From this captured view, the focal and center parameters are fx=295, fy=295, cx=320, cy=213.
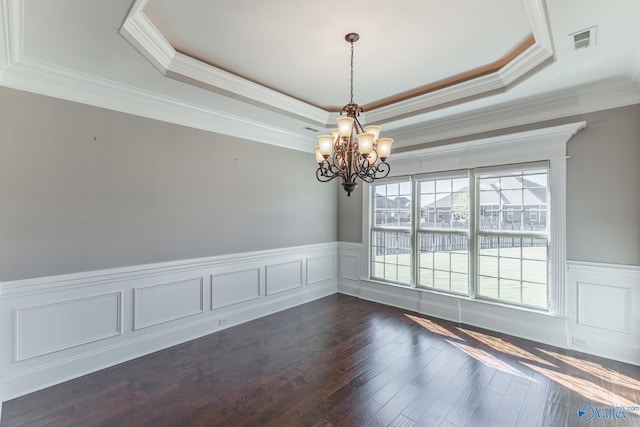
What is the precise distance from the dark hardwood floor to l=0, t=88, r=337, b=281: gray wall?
1.16 m

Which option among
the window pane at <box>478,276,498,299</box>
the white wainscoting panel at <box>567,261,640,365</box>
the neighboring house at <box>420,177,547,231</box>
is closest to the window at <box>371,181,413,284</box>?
the neighboring house at <box>420,177,547,231</box>

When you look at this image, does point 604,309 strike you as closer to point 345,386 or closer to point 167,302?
point 345,386

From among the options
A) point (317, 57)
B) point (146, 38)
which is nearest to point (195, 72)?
point (146, 38)

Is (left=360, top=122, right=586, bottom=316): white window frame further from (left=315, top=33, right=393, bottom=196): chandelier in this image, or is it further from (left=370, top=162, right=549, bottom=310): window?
(left=315, top=33, right=393, bottom=196): chandelier

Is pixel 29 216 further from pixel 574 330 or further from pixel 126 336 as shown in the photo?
pixel 574 330

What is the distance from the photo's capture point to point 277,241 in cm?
471

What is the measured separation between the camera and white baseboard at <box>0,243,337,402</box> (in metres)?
2.58

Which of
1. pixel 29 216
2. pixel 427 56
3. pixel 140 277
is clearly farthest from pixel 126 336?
pixel 427 56

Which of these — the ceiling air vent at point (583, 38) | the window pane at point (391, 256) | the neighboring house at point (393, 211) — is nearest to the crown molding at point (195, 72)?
the neighboring house at point (393, 211)

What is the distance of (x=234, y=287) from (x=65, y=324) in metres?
1.80

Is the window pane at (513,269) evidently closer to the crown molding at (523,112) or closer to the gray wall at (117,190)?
the crown molding at (523,112)

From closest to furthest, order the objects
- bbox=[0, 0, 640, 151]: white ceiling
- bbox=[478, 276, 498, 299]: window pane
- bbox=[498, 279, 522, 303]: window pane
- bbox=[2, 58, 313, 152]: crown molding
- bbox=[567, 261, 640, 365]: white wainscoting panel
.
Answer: bbox=[0, 0, 640, 151]: white ceiling < bbox=[2, 58, 313, 152]: crown molding < bbox=[567, 261, 640, 365]: white wainscoting panel < bbox=[498, 279, 522, 303]: window pane < bbox=[478, 276, 498, 299]: window pane

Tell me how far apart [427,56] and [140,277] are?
3783 millimetres

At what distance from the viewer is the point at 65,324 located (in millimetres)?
2785
